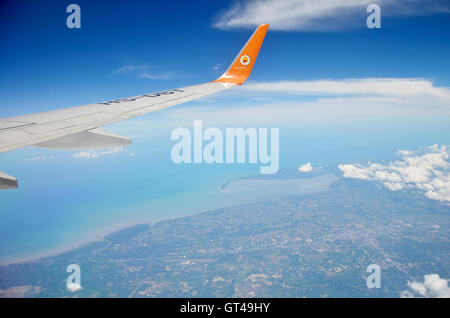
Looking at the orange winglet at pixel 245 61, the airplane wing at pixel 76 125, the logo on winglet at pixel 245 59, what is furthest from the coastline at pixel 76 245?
the logo on winglet at pixel 245 59

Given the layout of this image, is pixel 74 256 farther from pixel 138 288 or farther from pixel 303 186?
pixel 303 186

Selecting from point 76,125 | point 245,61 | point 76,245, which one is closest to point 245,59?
point 245,61

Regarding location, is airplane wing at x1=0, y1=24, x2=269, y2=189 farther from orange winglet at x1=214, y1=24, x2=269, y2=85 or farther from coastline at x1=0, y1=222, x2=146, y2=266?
coastline at x1=0, y1=222, x2=146, y2=266

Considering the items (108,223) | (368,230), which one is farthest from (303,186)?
(108,223)

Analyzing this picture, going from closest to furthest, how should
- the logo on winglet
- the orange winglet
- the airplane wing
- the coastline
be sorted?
the airplane wing, the orange winglet, the logo on winglet, the coastline

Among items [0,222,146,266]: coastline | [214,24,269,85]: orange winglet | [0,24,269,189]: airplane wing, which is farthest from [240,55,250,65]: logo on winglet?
[0,222,146,266]: coastline

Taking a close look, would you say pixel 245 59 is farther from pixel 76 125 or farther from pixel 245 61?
pixel 76 125

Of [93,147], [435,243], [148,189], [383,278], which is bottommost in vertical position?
[383,278]

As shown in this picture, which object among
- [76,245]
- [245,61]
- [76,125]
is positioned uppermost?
[245,61]
